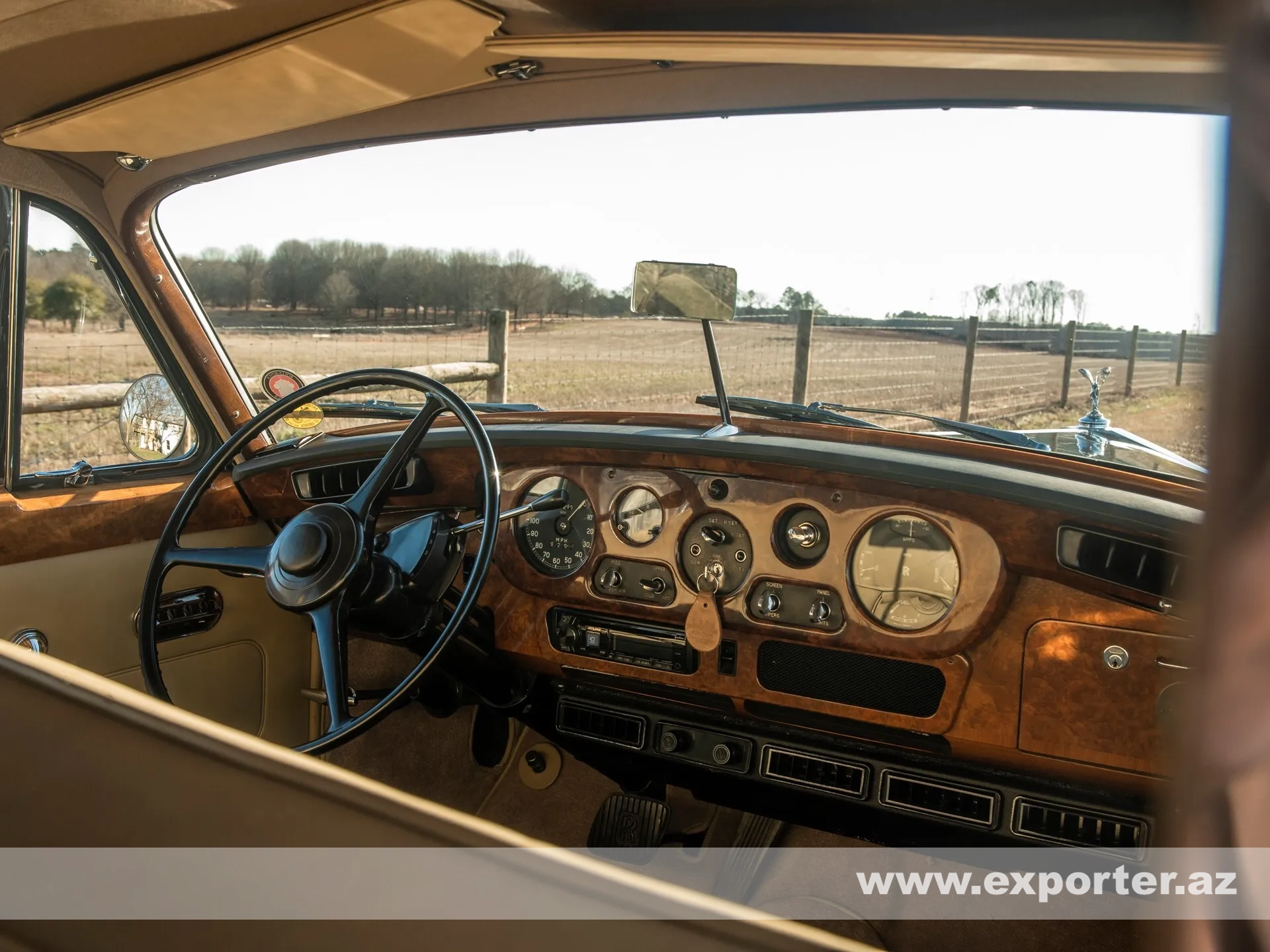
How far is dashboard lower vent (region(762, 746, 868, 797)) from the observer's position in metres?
2.45

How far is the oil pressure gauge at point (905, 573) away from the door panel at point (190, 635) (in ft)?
5.90

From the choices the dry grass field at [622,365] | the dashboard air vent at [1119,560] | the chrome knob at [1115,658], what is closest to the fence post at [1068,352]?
the dry grass field at [622,365]

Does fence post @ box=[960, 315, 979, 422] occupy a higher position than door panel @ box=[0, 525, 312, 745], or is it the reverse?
fence post @ box=[960, 315, 979, 422]

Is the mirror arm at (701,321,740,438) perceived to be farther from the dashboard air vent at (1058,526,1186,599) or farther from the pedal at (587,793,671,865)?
the pedal at (587,793,671,865)

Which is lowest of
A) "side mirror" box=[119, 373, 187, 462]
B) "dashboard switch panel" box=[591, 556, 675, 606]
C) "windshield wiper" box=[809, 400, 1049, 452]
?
"dashboard switch panel" box=[591, 556, 675, 606]

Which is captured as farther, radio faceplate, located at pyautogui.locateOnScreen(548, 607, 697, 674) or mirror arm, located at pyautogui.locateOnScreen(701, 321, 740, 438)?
radio faceplate, located at pyautogui.locateOnScreen(548, 607, 697, 674)

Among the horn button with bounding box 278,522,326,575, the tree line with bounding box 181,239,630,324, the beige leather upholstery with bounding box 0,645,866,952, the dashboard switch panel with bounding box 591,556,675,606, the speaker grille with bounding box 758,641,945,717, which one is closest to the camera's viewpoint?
the beige leather upholstery with bounding box 0,645,866,952

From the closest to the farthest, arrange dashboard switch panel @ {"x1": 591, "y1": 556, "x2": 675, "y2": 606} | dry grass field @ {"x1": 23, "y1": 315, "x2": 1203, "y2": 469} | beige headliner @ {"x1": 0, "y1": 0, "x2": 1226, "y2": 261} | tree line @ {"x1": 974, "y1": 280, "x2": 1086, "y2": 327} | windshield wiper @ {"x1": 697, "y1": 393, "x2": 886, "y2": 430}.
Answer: beige headliner @ {"x1": 0, "y1": 0, "x2": 1226, "y2": 261}, tree line @ {"x1": 974, "y1": 280, "x2": 1086, "y2": 327}, dry grass field @ {"x1": 23, "y1": 315, "x2": 1203, "y2": 469}, windshield wiper @ {"x1": 697, "y1": 393, "x2": 886, "y2": 430}, dashboard switch panel @ {"x1": 591, "y1": 556, "x2": 675, "y2": 606}

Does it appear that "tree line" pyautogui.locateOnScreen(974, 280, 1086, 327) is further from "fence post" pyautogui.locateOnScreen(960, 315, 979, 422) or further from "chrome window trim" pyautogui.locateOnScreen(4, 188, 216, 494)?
"chrome window trim" pyautogui.locateOnScreen(4, 188, 216, 494)

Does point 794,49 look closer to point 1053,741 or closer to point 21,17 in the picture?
point 21,17

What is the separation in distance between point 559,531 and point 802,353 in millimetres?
807

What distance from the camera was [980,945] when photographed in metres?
2.41

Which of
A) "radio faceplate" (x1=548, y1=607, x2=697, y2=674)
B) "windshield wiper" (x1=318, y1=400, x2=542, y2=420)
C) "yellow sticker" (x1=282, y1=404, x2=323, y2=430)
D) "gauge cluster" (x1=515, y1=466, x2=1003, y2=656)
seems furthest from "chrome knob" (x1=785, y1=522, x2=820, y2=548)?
"yellow sticker" (x1=282, y1=404, x2=323, y2=430)

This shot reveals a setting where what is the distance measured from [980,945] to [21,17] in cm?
287
